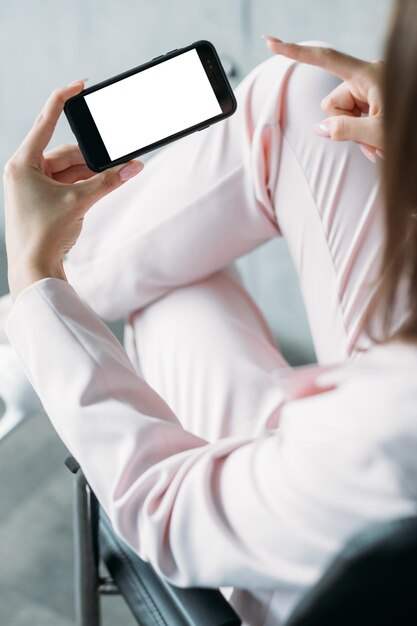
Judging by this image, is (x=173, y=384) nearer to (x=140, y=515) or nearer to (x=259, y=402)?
(x=259, y=402)

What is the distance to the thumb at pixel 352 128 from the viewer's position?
726 millimetres

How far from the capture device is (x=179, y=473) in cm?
59

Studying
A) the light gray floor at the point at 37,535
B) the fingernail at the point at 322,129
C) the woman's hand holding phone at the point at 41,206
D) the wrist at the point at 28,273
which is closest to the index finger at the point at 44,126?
the woman's hand holding phone at the point at 41,206

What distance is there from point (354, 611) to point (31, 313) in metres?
0.40

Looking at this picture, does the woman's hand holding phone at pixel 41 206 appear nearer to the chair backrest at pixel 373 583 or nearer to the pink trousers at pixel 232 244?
the pink trousers at pixel 232 244

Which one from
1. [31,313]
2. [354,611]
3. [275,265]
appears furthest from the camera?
[275,265]

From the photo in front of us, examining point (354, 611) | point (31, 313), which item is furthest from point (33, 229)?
point (354, 611)

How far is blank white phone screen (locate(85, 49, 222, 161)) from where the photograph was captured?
2.59ft

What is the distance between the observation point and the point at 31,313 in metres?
0.67

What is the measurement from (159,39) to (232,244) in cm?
49

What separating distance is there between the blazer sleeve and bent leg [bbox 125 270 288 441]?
154 millimetres

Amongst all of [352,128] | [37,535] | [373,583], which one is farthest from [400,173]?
[37,535]

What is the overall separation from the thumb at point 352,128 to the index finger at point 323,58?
0.05 m

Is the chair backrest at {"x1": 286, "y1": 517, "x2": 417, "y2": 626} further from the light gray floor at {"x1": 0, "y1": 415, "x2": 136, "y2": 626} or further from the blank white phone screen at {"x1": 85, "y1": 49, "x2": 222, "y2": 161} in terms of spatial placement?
the light gray floor at {"x1": 0, "y1": 415, "x2": 136, "y2": 626}
